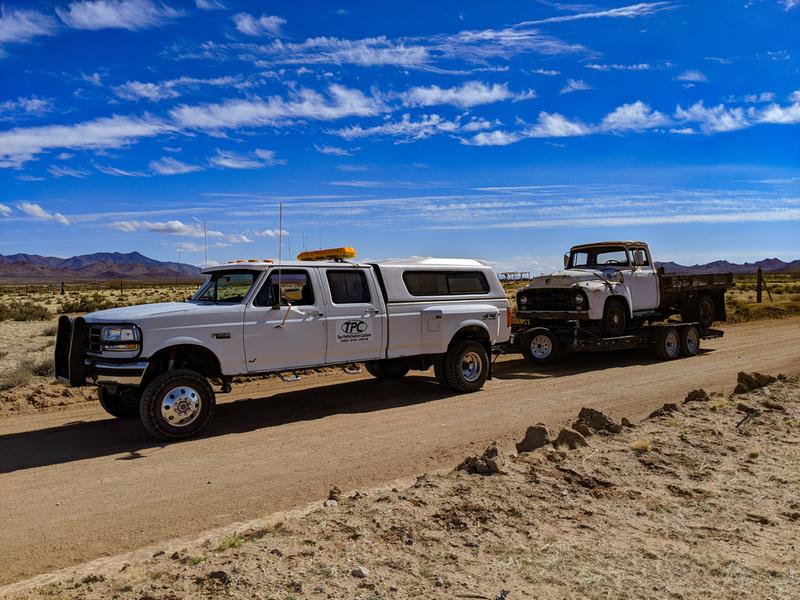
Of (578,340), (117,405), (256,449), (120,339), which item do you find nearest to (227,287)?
(120,339)

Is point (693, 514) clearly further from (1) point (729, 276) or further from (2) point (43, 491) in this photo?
(1) point (729, 276)

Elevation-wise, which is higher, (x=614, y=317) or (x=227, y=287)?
(x=227, y=287)

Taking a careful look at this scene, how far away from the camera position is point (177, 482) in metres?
6.76

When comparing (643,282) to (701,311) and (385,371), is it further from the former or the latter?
(385,371)

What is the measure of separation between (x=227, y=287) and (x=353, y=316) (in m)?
1.83

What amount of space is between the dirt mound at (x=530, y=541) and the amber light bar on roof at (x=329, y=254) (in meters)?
4.46

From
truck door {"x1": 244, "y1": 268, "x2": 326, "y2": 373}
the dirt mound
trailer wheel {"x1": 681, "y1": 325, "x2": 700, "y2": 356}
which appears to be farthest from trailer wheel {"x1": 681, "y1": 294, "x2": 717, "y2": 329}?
truck door {"x1": 244, "y1": 268, "x2": 326, "y2": 373}

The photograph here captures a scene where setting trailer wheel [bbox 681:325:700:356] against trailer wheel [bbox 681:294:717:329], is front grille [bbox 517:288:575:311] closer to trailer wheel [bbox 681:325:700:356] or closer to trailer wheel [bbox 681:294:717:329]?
trailer wheel [bbox 681:325:700:356]

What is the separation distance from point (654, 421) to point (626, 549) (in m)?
4.05

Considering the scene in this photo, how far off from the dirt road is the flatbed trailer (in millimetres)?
832

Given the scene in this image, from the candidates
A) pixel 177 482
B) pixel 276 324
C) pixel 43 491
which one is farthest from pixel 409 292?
pixel 43 491

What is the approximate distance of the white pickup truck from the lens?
8.10 meters

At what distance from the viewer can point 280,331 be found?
9.16 meters

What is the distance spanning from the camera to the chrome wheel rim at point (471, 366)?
11421mm
